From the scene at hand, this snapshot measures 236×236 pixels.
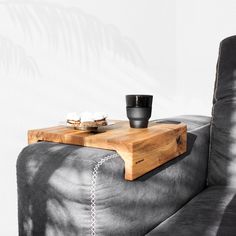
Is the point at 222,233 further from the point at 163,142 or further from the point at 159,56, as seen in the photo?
the point at 159,56

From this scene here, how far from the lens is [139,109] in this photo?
3.34 ft

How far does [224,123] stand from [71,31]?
92 centimetres

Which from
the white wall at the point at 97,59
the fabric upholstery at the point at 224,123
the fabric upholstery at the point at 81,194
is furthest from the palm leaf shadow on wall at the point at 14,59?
the fabric upholstery at the point at 224,123

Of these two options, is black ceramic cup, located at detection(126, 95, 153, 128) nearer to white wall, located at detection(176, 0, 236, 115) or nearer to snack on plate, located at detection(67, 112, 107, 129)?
snack on plate, located at detection(67, 112, 107, 129)

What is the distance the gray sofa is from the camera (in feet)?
2.58

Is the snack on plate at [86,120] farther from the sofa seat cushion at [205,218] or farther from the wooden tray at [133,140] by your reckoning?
the sofa seat cushion at [205,218]

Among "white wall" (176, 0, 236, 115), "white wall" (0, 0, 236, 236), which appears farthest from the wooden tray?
"white wall" (176, 0, 236, 115)

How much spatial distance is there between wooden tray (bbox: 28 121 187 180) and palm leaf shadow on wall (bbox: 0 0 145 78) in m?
0.70

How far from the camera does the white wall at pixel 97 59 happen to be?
4.99 ft

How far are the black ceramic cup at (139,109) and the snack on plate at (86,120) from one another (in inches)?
3.8

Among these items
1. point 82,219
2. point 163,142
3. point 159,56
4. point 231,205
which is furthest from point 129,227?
point 159,56

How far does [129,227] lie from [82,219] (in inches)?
6.0

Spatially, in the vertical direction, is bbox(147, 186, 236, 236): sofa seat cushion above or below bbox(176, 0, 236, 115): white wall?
below

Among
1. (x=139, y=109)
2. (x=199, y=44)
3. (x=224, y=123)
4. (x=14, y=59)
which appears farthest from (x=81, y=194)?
(x=199, y=44)
